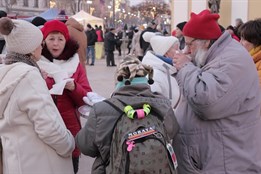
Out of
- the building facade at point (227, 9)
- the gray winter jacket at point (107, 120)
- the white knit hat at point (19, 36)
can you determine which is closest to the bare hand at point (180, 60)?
the gray winter jacket at point (107, 120)

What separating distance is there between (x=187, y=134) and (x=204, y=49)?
1.77 feet

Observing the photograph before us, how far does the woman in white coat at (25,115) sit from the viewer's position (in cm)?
274

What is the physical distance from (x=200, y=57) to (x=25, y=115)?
1.18 m

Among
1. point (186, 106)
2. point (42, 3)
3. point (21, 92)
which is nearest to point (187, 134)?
point (186, 106)

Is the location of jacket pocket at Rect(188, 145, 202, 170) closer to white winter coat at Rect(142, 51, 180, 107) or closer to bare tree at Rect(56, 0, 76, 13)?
white winter coat at Rect(142, 51, 180, 107)

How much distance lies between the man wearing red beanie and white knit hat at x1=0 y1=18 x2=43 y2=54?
1.00 meters

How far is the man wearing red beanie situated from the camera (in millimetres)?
2430

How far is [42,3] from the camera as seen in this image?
73.8 meters

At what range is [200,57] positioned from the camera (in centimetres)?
267

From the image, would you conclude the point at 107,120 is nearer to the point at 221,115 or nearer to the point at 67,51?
the point at 221,115

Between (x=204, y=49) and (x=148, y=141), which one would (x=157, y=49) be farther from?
(x=148, y=141)

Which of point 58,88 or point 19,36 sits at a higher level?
point 19,36

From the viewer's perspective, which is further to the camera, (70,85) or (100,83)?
(100,83)

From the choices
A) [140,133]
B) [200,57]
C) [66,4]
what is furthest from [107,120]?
[66,4]
